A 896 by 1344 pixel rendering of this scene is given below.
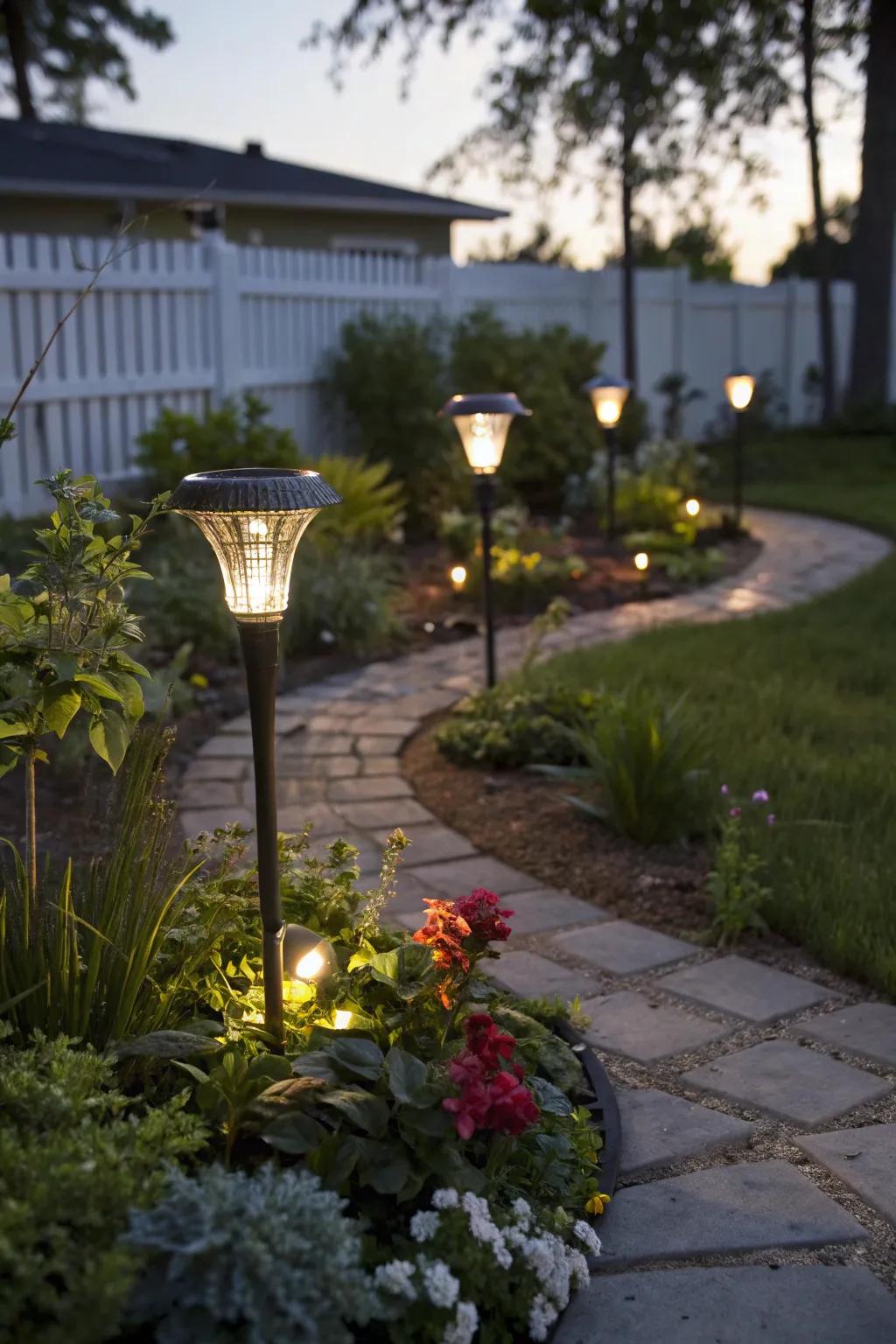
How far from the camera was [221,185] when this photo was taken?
49.6ft

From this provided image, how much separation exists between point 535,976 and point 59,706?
158 centimetres

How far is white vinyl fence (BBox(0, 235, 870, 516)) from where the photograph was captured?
7527 mm

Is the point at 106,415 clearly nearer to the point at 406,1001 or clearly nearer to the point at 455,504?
the point at 455,504

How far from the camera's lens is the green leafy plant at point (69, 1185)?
1646mm

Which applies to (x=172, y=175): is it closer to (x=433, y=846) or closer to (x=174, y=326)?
(x=174, y=326)

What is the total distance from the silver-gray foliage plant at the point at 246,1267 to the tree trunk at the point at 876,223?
57.0 feet

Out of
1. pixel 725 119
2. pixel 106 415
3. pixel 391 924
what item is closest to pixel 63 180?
pixel 106 415

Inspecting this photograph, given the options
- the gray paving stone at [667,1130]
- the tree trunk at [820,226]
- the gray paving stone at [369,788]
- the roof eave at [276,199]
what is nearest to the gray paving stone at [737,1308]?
the gray paving stone at [667,1130]

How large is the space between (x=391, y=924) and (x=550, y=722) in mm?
1690

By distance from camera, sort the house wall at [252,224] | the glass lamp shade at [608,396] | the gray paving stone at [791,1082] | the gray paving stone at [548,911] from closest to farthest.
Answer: the gray paving stone at [791,1082], the gray paving stone at [548,911], the glass lamp shade at [608,396], the house wall at [252,224]

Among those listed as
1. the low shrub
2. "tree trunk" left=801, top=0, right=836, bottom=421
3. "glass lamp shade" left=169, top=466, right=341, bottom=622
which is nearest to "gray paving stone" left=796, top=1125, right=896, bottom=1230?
"glass lamp shade" left=169, top=466, right=341, bottom=622

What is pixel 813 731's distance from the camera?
515 centimetres

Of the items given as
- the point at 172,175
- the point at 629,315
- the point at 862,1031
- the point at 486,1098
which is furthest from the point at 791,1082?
the point at 172,175

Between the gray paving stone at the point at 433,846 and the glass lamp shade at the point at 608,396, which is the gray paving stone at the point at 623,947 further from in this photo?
the glass lamp shade at the point at 608,396
